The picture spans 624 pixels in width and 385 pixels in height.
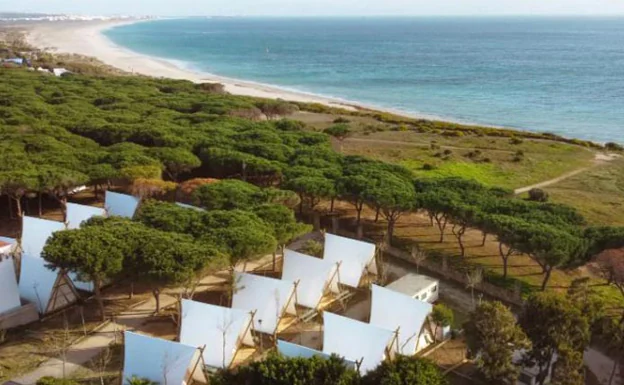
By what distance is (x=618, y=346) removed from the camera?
70.0 ft

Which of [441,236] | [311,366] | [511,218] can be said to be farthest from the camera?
[441,236]

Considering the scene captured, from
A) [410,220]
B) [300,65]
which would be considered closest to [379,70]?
[300,65]

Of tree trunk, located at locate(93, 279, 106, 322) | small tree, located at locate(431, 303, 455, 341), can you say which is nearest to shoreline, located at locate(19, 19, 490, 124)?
small tree, located at locate(431, 303, 455, 341)

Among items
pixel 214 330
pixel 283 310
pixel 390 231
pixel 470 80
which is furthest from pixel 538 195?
pixel 470 80

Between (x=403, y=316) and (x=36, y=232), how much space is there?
18689 millimetres

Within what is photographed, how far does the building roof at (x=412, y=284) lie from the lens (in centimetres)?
2698

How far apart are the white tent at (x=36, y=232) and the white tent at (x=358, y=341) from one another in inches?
619

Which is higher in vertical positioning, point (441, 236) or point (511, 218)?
point (511, 218)

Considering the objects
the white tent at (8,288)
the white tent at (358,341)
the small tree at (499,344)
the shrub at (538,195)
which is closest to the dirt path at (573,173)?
the shrub at (538,195)

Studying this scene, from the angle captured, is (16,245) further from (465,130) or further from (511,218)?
(465,130)

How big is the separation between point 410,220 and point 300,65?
419ft

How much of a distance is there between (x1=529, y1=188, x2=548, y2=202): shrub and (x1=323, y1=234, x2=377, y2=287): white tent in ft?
68.2

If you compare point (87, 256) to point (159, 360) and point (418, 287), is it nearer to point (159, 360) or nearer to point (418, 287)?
point (159, 360)

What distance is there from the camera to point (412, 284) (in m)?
27.6
